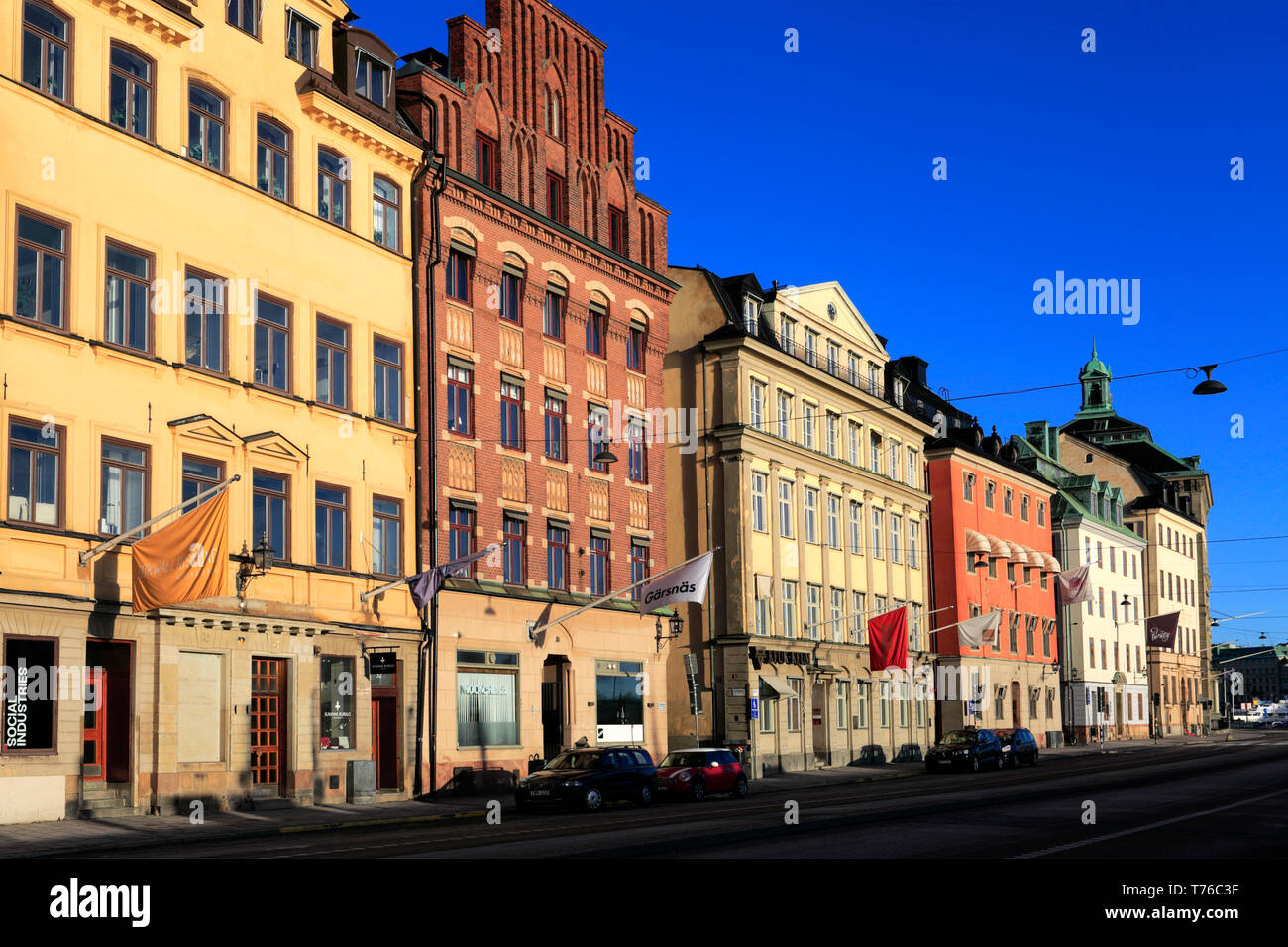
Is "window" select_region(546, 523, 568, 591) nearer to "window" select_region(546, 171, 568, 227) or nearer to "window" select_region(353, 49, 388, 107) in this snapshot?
"window" select_region(546, 171, 568, 227)

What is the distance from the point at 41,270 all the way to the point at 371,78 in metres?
12.4

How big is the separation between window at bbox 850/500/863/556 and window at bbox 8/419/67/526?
38527 millimetres

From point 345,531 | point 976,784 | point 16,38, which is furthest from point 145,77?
point 976,784

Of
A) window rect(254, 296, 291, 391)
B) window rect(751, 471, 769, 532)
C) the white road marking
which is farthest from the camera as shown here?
window rect(751, 471, 769, 532)

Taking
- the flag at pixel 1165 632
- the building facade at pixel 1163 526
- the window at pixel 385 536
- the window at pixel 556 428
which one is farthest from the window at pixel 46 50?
the building facade at pixel 1163 526

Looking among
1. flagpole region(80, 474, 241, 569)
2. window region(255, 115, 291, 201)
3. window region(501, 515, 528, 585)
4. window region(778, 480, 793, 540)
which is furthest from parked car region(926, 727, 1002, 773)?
flagpole region(80, 474, 241, 569)

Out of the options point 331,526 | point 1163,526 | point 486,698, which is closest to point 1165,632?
point 1163,526

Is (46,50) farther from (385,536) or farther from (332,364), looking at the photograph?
(385,536)

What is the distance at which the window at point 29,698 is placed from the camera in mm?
26812

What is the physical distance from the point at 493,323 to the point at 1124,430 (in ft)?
332

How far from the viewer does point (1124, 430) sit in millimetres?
131000

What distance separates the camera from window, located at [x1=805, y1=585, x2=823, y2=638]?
186ft

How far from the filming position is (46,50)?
94.4 feet
